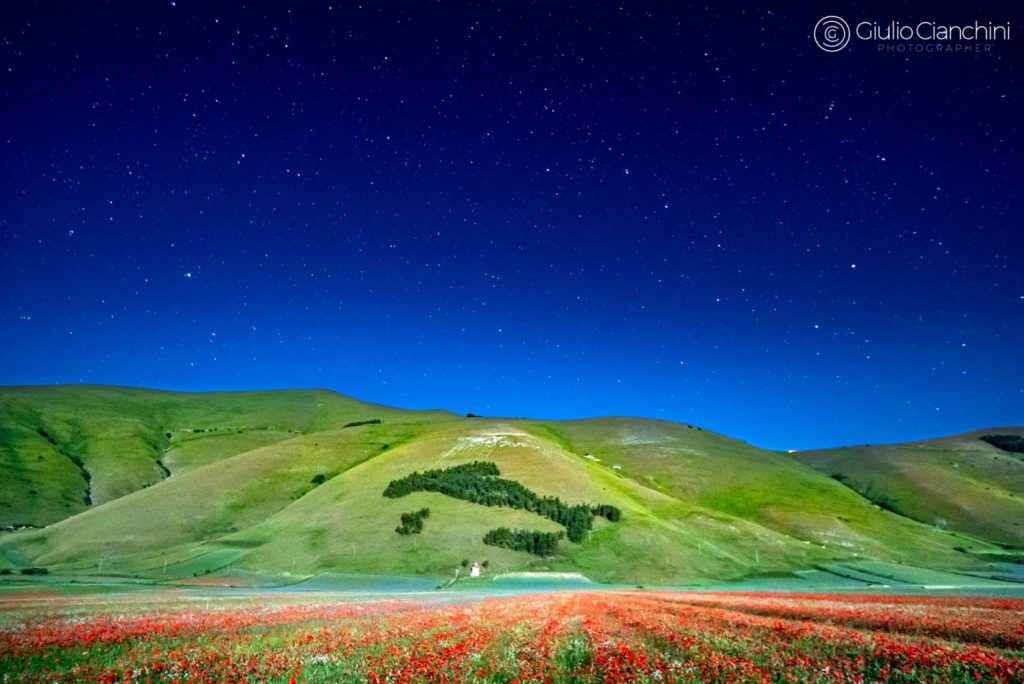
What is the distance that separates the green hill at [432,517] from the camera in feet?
284

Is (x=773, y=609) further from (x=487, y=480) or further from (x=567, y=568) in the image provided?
(x=487, y=480)

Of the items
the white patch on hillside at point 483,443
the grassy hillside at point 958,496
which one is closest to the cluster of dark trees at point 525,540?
the white patch on hillside at point 483,443

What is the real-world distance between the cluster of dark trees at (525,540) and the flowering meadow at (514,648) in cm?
6627

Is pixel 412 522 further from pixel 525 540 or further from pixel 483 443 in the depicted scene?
pixel 483 443

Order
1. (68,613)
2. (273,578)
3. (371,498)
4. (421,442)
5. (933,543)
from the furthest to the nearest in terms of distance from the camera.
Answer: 1. (421,442)
2. (933,543)
3. (371,498)
4. (273,578)
5. (68,613)

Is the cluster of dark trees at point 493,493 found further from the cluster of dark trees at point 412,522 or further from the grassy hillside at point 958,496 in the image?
the grassy hillside at point 958,496

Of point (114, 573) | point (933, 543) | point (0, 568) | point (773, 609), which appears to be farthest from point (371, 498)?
point (933, 543)

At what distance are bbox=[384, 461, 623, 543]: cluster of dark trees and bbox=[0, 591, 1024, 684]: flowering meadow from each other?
244 ft

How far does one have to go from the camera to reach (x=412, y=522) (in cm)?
9406

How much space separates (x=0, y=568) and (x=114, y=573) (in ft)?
66.2

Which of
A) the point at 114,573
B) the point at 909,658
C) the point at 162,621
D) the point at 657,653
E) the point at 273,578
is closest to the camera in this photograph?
the point at 909,658

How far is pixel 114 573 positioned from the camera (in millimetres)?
83125

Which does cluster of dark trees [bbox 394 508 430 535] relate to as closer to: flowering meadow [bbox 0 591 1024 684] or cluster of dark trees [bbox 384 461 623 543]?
cluster of dark trees [bbox 384 461 623 543]

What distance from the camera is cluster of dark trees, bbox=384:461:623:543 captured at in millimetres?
98625
